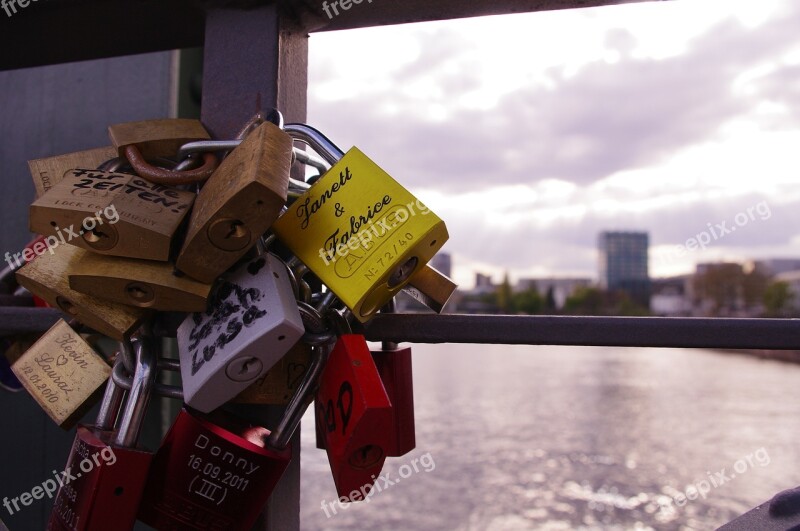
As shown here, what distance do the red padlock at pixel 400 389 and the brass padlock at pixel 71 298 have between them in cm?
20

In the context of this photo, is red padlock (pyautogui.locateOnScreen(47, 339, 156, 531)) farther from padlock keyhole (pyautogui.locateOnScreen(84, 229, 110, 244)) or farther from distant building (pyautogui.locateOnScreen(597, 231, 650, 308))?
distant building (pyautogui.locateOnScreen(597, 231, 650, 308))

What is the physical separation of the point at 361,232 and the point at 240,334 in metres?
0.12

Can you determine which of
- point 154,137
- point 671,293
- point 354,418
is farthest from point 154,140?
point 671,293

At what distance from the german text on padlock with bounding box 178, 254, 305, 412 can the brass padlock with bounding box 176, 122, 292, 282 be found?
0.02 m

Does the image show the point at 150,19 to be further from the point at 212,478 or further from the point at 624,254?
the point at 624,254

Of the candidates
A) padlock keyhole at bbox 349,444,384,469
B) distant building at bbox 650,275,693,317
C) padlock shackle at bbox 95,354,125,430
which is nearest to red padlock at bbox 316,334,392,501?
padlock keyhole at bbox 349,444,384,469

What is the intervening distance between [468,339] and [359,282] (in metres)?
0.09

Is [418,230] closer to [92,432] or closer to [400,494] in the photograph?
[92,432]

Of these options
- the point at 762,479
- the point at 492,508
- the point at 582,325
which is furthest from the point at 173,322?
the point at 762,479

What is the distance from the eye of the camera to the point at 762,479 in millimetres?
12703

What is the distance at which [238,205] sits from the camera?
0.44 m

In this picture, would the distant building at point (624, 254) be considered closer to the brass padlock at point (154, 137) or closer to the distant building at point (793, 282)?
the distant building at point (793, 282)

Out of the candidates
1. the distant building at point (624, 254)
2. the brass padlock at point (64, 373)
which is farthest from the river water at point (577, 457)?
the distant building at point (624, 254)

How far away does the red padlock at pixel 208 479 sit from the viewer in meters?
0.49
